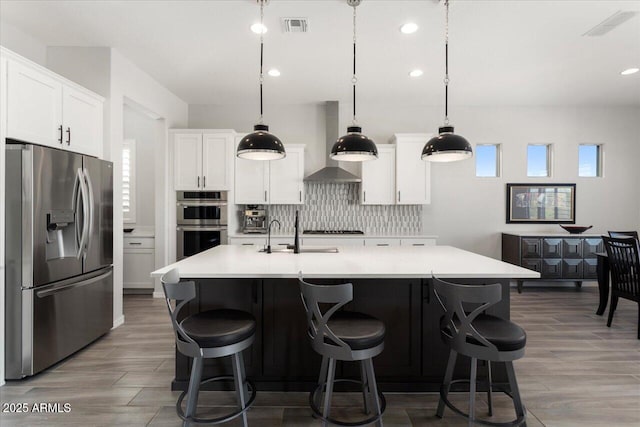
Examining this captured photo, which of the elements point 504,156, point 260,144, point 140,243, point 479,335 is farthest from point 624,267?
point 140,243

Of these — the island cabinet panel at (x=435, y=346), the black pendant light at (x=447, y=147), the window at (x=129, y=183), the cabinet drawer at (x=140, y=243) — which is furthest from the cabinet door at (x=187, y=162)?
the island cabinet panel at (x=435, y=346)

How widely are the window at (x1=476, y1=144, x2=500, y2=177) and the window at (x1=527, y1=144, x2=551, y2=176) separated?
0.51m

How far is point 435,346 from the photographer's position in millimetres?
2404

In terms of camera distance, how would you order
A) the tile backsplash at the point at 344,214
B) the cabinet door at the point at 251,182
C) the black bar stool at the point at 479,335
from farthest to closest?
the tile backsplash at the point at 344,214 < the cabinet door at the point at 251,182 < the black bar stool at the point at 479,335

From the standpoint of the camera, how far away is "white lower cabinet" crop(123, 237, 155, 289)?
4871 millimetres

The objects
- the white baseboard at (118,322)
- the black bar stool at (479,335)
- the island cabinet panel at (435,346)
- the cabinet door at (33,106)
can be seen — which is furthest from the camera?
the white baseboard at (118,322)

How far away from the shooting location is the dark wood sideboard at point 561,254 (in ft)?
16.4

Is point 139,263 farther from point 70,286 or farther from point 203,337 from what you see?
point 203,337

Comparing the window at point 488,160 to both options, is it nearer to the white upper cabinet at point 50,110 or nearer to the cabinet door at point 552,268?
the cabinet door at point 552,268

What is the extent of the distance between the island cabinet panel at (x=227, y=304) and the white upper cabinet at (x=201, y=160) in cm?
276

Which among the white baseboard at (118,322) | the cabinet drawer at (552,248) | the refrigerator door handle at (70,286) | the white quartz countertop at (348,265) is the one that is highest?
the white quartz countertop at (348,265)

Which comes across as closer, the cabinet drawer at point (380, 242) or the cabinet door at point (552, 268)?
the cabinet drawer at point (380, 242)

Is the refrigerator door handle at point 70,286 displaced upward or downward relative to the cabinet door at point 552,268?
upward

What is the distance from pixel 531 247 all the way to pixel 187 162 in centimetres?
516
